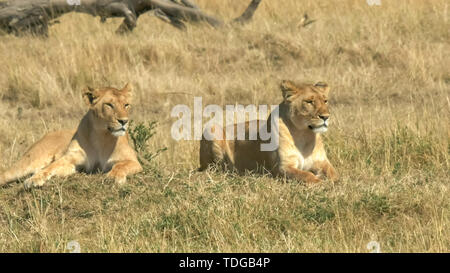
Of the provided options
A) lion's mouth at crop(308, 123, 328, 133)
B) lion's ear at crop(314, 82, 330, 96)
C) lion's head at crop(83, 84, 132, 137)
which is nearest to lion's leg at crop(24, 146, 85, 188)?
lion's head at crop(83, 84, 132, 137)

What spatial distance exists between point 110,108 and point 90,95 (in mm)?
289

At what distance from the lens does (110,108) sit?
640 centimetres

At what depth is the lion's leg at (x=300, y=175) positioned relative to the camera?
6215 millimetres

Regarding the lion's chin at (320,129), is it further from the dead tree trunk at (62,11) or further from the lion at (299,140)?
the dead tree trunk at (62,11)

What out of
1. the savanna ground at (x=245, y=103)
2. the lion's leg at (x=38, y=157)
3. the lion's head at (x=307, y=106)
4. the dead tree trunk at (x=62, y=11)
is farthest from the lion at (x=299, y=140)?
the dead tree trunk at (x=62, y=11)

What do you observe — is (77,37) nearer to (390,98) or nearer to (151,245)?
(390,98)

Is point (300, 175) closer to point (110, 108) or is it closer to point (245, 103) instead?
point (110, 108)

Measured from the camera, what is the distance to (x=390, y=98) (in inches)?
407

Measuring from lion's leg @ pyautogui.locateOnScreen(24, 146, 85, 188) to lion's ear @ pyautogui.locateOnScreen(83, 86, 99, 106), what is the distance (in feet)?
1.23

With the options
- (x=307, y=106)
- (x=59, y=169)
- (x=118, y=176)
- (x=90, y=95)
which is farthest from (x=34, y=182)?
(x=307, y=106)

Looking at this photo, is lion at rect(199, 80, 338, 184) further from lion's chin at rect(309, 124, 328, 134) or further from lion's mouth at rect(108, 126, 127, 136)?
lion's mouth at rect(108, 126, 127, 136)

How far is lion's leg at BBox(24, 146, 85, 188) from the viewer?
6180 millimetres

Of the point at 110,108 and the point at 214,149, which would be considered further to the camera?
the point at 214,149

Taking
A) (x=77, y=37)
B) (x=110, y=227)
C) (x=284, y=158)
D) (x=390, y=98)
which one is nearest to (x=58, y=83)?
(x=77, y=37)
